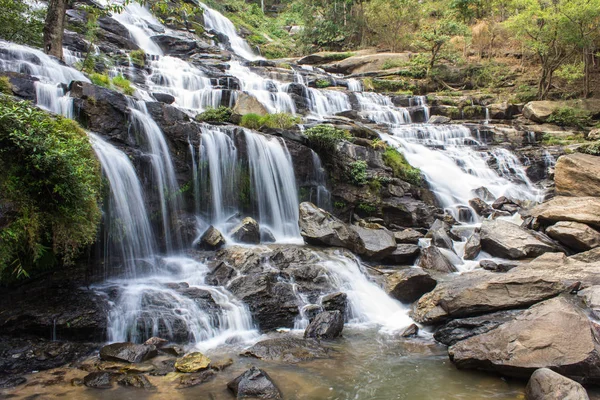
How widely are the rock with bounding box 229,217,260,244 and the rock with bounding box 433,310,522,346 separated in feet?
18.0

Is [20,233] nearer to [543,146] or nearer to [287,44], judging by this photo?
[543,146]

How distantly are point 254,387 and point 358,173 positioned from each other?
32.4 ft

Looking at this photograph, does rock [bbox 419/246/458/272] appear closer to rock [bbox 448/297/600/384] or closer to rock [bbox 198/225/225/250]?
rock [bbox 448/297/600/384]

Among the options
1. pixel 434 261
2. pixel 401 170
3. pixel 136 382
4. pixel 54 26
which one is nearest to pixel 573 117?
pixel 401 170

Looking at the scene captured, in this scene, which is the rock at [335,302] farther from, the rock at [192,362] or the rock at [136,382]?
the rock at [136,382]

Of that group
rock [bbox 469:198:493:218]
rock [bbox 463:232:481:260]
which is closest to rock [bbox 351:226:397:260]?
rock [bbox 463:232:481:260]

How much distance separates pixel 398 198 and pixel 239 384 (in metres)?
10.3

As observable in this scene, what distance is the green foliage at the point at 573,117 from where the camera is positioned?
70.6ft

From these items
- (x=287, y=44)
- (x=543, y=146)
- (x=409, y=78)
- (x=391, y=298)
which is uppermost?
(x=287, y=44)

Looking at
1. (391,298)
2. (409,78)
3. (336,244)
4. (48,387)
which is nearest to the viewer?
(48,387)

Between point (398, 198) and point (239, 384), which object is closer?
point (239, 384)

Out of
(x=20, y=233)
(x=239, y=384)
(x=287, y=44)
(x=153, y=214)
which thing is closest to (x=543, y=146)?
(x=153, y=214)

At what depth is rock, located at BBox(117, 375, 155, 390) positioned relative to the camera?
4.84m

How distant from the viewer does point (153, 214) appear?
31.8 ft
